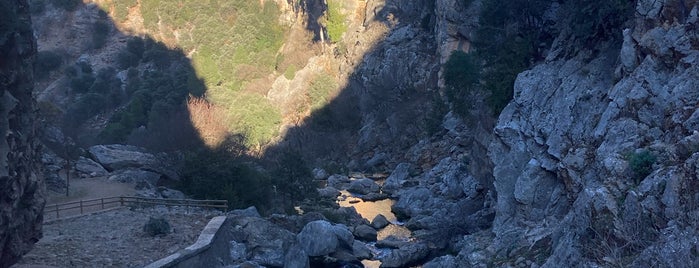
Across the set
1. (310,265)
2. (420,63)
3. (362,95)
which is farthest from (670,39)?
(362,95)

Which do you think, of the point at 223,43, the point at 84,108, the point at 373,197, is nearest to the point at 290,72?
the point at 223,43

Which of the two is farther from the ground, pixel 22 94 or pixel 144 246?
pixel 22 94

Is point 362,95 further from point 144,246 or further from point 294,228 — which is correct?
point 144,246

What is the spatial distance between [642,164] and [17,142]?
15031 millimetres

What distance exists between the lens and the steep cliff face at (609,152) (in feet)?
43.2

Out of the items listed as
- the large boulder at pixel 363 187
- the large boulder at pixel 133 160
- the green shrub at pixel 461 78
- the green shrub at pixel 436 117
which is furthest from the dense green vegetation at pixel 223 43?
the green shrub at pixel 461 78

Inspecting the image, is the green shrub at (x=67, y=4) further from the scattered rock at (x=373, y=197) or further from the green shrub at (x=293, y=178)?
the scattered rock at (x=373, y=197)

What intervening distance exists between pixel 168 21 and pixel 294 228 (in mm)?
50691

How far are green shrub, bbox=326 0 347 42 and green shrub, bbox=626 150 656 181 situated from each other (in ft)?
166

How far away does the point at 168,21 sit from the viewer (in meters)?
76.9

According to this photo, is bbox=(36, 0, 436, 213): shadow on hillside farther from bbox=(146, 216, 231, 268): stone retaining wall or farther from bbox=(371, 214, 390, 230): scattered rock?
bbox=(146, 216, 231, 268): stone retaining wall

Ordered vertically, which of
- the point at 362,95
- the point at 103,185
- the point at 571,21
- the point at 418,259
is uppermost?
the point at 362,95

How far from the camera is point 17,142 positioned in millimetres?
18500

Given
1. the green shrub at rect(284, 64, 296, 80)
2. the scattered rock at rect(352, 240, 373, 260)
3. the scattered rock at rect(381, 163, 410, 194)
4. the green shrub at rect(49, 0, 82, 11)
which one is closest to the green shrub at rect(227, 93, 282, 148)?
the green shrub at rect(284, 64, 296, 80)
